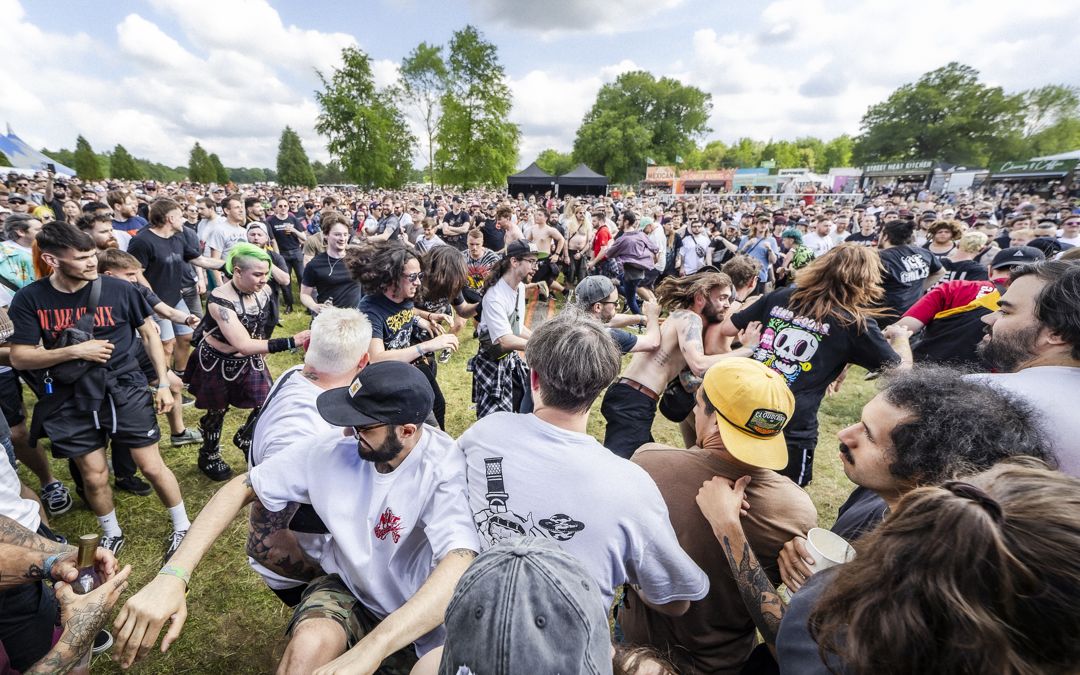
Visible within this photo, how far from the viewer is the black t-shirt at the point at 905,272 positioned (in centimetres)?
484

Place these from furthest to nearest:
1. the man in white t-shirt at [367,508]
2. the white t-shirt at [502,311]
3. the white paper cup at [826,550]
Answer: the white t-shirt at [502,311]
the man in white t-shirt at [367,508]
the white paper cup at [826,550]

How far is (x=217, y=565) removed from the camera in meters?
3.13

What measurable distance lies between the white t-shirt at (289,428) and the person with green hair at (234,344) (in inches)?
56.7

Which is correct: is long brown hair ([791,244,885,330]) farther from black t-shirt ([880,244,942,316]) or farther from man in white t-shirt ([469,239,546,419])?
black t-shirt ([880,244,942,316])

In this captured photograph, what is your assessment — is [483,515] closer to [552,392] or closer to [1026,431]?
[552,392]

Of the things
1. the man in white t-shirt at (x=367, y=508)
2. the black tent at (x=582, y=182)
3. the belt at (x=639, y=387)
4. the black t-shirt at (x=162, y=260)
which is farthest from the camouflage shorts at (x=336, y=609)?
the black tent at (x=582, y=182)

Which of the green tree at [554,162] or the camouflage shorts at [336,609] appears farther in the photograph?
the green tree at [554,162]

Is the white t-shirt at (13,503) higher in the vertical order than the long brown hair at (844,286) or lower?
lower

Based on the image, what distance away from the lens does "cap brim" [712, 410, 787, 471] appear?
1521mm

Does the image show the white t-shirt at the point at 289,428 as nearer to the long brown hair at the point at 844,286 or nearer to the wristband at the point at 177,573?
the wristband at the point at 177,573

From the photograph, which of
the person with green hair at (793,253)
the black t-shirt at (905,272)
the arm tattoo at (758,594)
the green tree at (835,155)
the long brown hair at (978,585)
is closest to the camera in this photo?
the long brown hair at (978,585)

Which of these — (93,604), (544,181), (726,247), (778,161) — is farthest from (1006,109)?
(93,604)

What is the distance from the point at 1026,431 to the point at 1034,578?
854 mm

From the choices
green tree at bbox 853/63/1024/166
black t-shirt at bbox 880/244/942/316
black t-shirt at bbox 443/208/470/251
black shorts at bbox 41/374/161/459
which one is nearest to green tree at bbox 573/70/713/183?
green tree at bbox 853/63/1024/166
